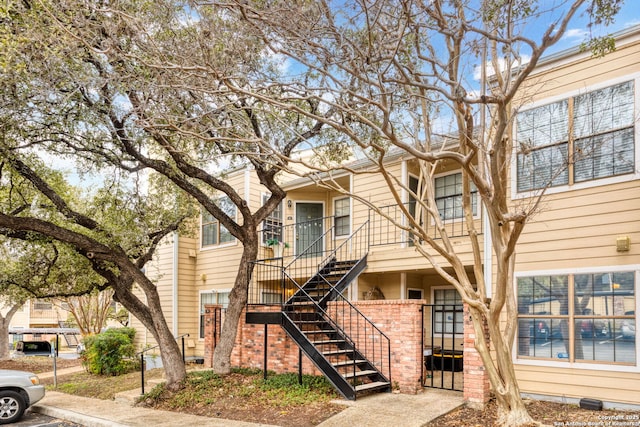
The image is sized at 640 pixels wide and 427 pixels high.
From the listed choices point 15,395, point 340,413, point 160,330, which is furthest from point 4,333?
point 340,413

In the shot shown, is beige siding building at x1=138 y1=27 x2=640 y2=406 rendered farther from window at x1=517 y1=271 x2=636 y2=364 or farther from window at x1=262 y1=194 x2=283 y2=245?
window at x1=262 y1=194 x2=283 y2=245

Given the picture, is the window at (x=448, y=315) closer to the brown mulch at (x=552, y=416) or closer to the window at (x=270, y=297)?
the window at (x=270, y=297)

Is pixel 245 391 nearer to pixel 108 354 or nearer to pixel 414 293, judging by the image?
pixel 414 293

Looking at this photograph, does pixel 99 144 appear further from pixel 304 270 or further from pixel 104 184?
pixel 304 270

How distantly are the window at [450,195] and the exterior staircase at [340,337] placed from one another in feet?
8.64

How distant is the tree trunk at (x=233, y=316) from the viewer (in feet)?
36.2

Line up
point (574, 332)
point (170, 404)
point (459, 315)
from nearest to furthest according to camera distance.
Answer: point (574, 332) < point (170, 404) < point (459, 315)

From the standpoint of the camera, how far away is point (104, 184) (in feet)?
39.8

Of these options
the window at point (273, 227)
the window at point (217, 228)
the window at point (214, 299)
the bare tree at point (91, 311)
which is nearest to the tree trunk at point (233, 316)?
the window at point (273, 227)

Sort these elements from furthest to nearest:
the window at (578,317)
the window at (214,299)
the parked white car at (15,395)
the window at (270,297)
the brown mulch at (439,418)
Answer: the window at (214,299) → the window at (270,297) → the parked white car at (15,395) → the window at (578,317) → the brown mulch at (439,418)

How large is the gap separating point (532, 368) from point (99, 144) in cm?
950

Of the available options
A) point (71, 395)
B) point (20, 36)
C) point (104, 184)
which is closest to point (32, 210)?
point (104, 184)

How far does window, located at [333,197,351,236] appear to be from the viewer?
1452 centimetres

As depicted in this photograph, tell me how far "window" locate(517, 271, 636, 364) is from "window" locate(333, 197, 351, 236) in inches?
253
